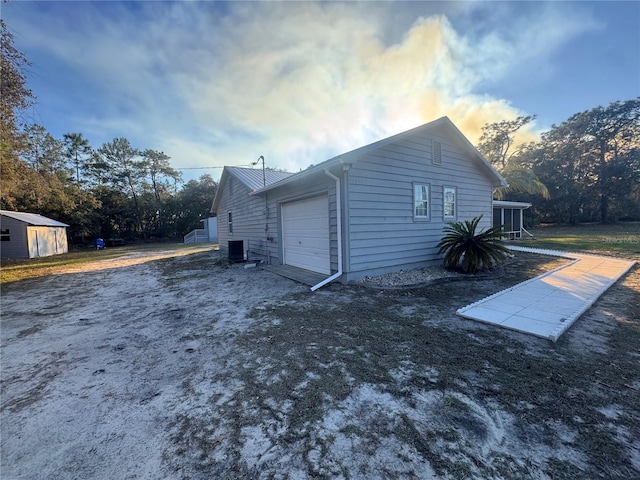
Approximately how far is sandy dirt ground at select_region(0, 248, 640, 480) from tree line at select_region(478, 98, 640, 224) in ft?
77.9

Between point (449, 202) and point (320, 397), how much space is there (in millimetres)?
7578

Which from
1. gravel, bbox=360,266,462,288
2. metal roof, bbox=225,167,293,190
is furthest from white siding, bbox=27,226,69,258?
gravel, bbox=360,266,462,288

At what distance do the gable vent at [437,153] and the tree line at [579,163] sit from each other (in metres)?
18.3

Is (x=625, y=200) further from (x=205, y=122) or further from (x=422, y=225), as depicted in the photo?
(x=205, y=122)

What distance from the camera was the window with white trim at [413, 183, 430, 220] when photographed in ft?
23.5

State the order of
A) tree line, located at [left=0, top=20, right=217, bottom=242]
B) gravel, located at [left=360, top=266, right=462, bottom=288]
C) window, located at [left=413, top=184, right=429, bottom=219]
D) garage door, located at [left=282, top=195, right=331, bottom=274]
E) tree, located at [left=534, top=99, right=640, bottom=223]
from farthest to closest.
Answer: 1. tree, located at [left=534, top=99, right=640, bottom=223]
2. tree line, located at [left=0, top=20, right=217, bottom=242]
3. window, located at [left=413, top=184, right=429, bottom=219]
4. garage door, located at [left=282, top=195, right=331, bottom=274]
5. gravel, located at [left=360, top=266, right=462, bottom=288]

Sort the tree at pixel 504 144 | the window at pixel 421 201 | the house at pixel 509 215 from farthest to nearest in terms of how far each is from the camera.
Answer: the tree at pixel 504 144, the house at pixel 509 215, the window at pixel 421 201

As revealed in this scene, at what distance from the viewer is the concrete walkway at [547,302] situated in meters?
3.49

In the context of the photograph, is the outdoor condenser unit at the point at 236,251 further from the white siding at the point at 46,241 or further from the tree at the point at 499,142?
the tree at the point at 499,142

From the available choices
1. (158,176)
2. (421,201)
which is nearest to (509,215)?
(421,201)

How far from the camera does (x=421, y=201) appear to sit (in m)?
7.36

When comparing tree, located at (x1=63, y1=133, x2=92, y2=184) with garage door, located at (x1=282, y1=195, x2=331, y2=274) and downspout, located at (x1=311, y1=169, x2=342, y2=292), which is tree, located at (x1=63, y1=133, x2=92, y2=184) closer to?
garage door, located at (x1=282, y1=195, x2=331, y2=274)

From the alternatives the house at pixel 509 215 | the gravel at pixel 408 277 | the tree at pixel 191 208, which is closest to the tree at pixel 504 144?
the house at pixel 509 215

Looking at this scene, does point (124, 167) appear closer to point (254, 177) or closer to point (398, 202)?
point (254, 177)
